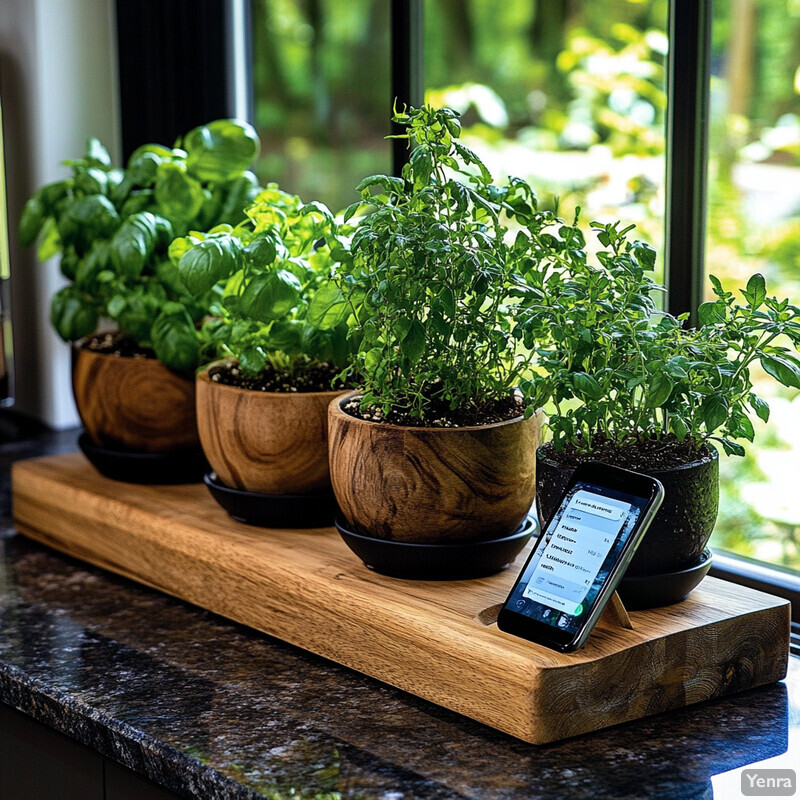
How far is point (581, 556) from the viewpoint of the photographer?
920 mm

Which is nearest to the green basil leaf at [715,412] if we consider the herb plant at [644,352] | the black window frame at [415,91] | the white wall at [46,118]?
the herb plant at [644,352]

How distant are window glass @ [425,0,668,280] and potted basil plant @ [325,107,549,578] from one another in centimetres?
254

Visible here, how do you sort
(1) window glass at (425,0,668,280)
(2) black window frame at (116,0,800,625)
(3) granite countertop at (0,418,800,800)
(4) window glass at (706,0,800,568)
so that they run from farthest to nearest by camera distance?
(1) window glass at (425,0,668,280) → (4) window glass at (706,0,800,568) → (2) black window frame at (116,0,800,625) → (3) granite countertop at (0,418,800,800)

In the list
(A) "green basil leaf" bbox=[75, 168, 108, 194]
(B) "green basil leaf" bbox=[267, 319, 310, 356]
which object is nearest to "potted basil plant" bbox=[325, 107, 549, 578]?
(B) "green basil leaf" bbox=[267, 319, 310, 356]

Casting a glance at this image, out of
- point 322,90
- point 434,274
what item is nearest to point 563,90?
point 322,90

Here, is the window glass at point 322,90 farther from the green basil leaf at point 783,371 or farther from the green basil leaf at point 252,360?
the green basil leaf at point 783,371

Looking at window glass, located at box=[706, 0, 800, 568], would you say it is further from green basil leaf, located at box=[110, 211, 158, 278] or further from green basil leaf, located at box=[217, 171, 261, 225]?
green basil leaf, located at box=[110, 211, 158, 278]

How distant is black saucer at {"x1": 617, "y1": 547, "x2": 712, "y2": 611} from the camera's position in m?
0.96

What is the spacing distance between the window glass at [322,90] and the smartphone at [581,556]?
10.7ft

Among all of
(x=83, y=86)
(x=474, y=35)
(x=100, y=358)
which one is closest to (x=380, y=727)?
(x=100, y=358)

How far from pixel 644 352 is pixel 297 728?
42 cm

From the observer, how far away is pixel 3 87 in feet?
6.07

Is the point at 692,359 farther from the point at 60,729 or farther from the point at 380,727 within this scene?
the point at 60,729

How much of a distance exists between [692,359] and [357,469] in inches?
12.2
